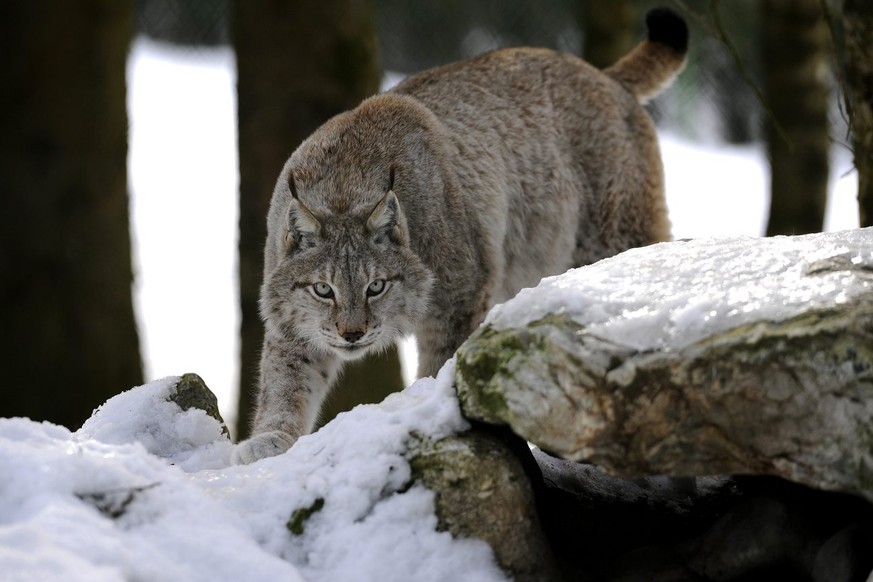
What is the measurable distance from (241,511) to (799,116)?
6.06 metres

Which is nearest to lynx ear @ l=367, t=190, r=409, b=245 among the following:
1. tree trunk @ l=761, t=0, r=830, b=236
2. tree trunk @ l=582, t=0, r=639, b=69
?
tree trunk @ l=761, t=0, r=830, b=236

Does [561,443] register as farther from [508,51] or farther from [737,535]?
[508,51]

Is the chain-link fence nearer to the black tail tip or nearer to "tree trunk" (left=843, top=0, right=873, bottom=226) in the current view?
the black tail tip

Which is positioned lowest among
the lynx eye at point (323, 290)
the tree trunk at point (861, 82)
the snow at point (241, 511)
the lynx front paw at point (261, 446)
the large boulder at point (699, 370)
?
Result: the lynx front paw at point (261, 446)

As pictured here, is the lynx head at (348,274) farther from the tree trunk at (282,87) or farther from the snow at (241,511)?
the tree trunk at (282,87)

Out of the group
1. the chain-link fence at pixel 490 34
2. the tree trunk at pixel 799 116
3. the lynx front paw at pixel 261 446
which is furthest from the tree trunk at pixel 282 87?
the chain-link fence at pixel 490 34

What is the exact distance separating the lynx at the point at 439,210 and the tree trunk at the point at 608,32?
8.42 feet

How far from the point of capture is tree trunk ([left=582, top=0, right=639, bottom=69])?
876 cm

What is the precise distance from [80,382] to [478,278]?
402cm

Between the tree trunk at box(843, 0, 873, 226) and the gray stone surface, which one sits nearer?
the gray stone surface

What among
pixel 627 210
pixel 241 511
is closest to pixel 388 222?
pixel 627 210

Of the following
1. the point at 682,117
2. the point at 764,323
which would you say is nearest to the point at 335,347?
the point at 764,323

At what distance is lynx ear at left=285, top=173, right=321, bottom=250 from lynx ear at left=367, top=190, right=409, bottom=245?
22 centimetres

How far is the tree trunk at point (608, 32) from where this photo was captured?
8.76 m
